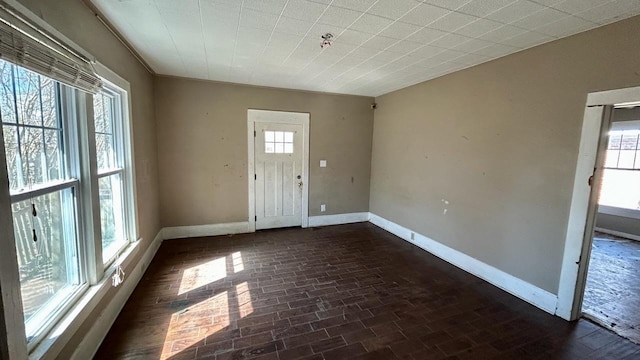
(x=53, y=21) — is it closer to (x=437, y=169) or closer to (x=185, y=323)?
(x=185, y=323)

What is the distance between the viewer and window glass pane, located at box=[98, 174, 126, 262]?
2.37m

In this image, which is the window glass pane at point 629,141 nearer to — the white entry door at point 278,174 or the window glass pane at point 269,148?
the white entry door at point 278,174

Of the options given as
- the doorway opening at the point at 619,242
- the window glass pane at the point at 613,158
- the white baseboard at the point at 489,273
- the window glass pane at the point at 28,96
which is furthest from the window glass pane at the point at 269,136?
the window glass pane at the point at 613,158

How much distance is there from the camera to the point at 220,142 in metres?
4.45

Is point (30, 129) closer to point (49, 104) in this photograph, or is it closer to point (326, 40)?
point (49, 104)

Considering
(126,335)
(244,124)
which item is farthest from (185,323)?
(244,124)

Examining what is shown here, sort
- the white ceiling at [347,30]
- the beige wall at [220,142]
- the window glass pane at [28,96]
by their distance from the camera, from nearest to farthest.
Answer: the window glass pane at [28,96], the white ceiling at [347,30], the beige wall at [220,142]

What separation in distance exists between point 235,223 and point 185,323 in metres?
2.45

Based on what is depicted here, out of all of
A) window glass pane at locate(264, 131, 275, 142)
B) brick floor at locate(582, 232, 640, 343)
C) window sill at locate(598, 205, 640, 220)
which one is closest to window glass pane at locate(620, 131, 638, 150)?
window sill at locate(598, 205, 640, 220)

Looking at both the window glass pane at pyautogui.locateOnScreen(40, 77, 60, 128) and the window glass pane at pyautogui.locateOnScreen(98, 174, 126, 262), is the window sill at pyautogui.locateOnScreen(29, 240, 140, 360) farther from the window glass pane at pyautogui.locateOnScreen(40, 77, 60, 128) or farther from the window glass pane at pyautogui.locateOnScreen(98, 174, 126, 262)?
the window glass pane at pyautogui.locateOnScreen(40, 77, 60, 128)

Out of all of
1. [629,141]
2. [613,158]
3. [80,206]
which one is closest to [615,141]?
[629,141]

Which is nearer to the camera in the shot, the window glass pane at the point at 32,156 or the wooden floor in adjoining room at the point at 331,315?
the window glass pane at the point at 32,156

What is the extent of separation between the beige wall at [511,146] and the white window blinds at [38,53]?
3872mm

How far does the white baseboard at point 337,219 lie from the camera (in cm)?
520
